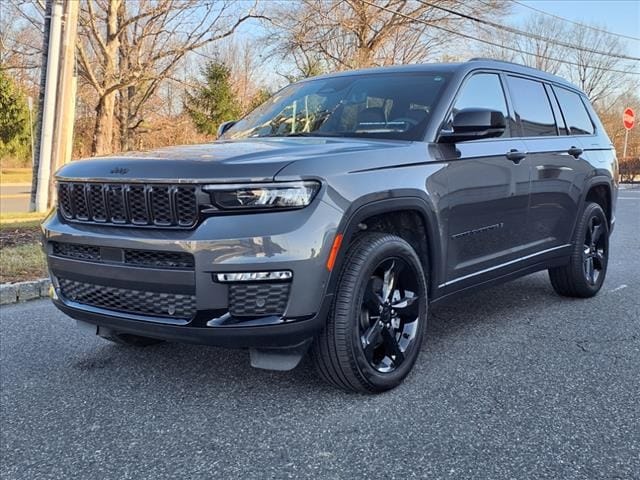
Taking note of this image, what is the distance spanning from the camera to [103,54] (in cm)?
1869

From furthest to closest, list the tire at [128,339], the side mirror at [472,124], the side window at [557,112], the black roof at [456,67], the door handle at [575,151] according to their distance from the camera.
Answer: the side window at [557,112] < the door handle at [575,151] < the black roof at [456,67] < the tire at [128,339] < the side mirror at [472,124]

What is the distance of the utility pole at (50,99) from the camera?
1063cm

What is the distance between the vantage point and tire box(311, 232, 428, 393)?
3006 millimetres

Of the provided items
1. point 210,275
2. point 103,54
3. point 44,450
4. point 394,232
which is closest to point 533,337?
point 394,232

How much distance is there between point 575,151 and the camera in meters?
4.96

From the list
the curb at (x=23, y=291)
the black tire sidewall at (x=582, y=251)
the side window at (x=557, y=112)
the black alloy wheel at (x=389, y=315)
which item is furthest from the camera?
the curb at (x=23, y=291)

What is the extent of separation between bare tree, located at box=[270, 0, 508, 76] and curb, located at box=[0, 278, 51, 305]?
23169mm

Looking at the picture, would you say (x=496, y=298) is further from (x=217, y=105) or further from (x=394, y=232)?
(x=217, y=105)

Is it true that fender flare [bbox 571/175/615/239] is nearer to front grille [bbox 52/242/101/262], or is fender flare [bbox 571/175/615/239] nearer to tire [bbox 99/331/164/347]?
tire [bbox 99/331/164/347]

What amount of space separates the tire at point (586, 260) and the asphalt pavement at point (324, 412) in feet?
2.38

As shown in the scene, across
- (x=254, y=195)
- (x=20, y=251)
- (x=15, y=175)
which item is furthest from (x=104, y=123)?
(x=15, y=175)

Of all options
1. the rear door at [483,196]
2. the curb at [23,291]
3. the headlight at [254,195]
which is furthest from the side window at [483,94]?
the curb at [23,291]

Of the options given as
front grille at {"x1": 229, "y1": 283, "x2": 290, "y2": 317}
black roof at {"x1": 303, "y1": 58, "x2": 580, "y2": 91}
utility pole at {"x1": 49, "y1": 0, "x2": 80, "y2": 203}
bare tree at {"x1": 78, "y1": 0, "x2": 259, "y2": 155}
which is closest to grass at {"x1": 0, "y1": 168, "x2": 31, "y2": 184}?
bare tree at {"x1": 78, "y1": 0, "x2": 259, "y2": 155}

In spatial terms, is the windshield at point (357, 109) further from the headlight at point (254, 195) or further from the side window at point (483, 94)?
the headlight at point (254, 195)
